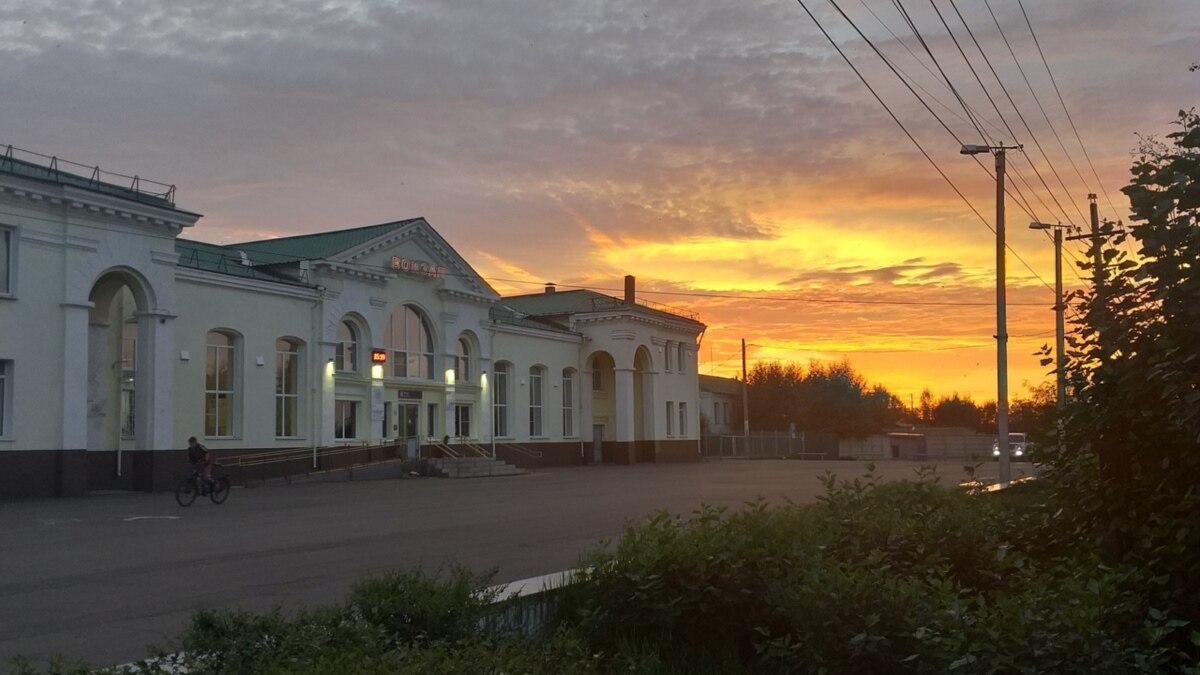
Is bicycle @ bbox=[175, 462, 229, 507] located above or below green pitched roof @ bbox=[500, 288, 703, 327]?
below

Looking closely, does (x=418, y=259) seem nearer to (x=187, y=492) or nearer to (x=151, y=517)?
(x=187, y=492)

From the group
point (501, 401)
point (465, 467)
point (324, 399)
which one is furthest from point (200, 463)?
point (501, 401)

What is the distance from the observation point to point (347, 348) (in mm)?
42781

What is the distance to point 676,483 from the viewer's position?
35.4m

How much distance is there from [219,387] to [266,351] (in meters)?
2.26

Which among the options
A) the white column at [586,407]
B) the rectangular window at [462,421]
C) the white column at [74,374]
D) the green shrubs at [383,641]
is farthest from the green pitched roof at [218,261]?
the green shrubs at [383,641]

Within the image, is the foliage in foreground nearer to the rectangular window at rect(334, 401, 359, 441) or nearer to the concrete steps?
the rectangular window at rect(334, 401, 359, 441)

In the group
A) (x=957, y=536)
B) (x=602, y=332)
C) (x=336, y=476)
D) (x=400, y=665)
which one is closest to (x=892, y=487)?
(x=957, y=536)

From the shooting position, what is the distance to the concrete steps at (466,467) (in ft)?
142

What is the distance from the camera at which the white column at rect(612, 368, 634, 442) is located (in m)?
59.6

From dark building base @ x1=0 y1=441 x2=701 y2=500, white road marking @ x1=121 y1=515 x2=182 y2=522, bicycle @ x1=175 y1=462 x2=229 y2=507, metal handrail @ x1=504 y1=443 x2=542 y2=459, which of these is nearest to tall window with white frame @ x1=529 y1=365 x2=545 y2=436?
metal handrail @ x1=504 y1=443 x2=542 y2=459

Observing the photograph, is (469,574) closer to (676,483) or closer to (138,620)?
(138,620)

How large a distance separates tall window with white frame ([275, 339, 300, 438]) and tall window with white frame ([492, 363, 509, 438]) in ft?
45.1

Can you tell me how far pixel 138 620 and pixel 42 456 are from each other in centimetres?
2168
